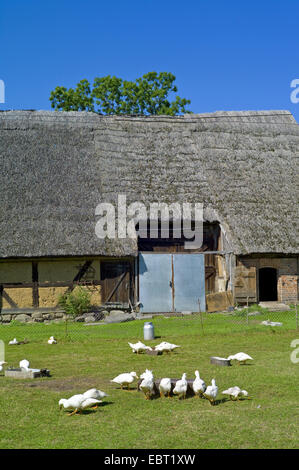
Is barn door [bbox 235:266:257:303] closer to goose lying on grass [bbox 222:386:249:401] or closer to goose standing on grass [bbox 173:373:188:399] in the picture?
goose lying on grass [bbox 222:386:249:401]

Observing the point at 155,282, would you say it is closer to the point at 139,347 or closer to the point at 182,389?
the point at 139,347

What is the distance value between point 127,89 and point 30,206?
56.5ft

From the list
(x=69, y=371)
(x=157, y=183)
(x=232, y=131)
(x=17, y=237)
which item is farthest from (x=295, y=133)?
(x=69, y=371)

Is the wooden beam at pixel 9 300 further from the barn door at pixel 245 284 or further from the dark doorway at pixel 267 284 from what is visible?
the dark doorway at pixel 267 284

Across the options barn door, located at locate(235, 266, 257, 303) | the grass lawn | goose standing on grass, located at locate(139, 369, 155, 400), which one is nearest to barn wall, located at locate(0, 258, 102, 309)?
barn door, located at locate(235, 266, 257, 303)

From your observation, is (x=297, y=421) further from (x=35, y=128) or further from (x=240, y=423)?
(x=35, y=128)

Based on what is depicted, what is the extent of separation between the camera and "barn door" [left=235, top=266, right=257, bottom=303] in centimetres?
2295

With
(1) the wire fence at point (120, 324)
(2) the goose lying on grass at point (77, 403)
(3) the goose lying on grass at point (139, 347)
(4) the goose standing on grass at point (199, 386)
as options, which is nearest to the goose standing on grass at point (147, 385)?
(4) the goose standing on grass at point (199, 386)

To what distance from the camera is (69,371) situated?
1109 cm

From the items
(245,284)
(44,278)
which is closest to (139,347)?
(44,278)

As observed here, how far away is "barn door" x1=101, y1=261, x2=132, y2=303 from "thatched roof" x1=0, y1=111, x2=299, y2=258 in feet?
4.06

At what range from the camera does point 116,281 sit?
74.9 feet

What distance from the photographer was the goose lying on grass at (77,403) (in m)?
7.73

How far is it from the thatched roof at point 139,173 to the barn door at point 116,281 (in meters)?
1.24
